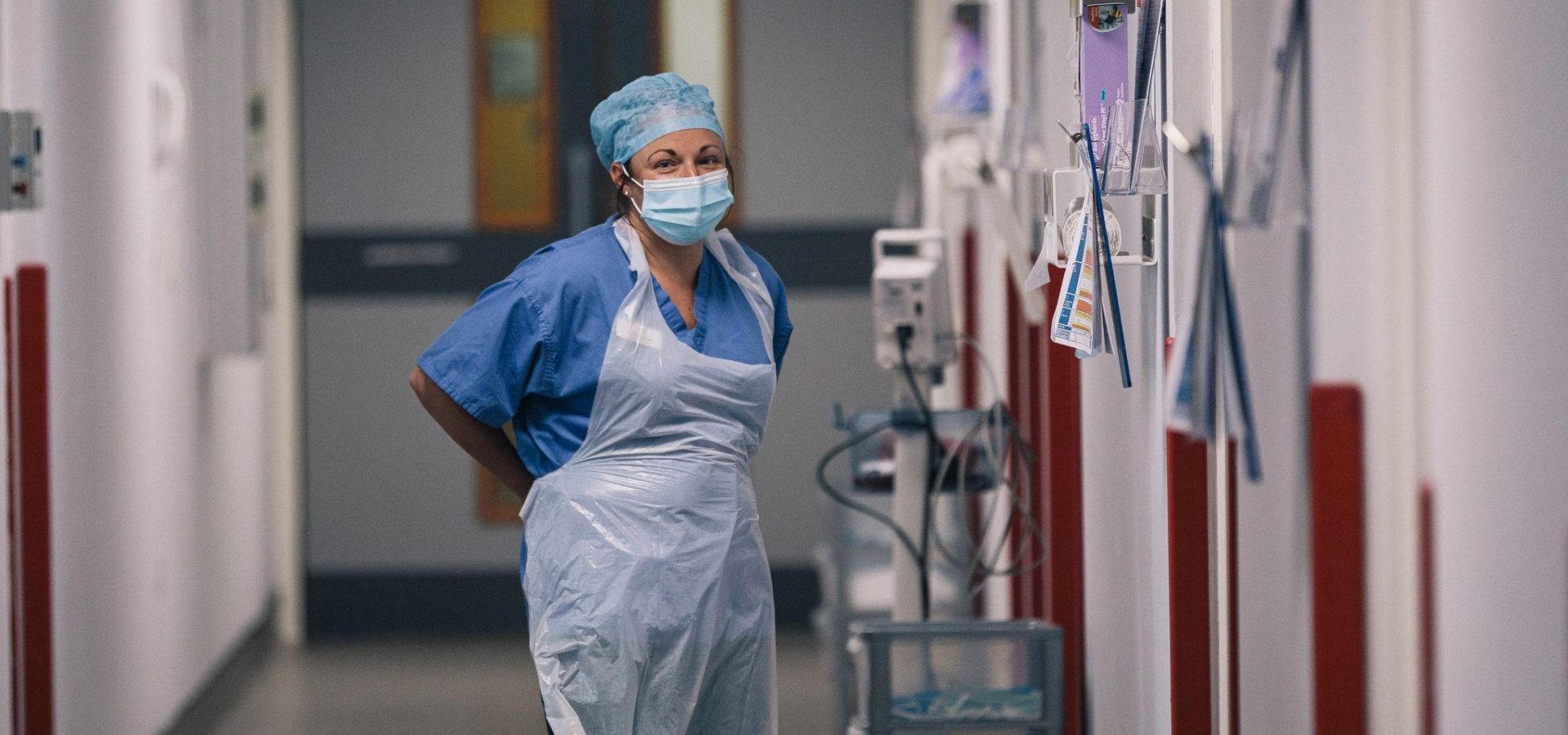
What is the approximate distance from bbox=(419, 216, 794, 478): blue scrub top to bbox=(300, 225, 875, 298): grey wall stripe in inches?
118

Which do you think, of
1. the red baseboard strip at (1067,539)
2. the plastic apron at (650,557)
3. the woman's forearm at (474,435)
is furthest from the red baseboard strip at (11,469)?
the red baseboard strip at (1067,539)

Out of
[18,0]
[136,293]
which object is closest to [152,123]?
[136,293]

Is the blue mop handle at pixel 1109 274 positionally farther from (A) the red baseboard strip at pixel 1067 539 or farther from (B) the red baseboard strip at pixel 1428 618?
(A) the red baseboard strip at pixel 1067 539

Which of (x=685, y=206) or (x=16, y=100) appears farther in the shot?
(x=16, y=100)

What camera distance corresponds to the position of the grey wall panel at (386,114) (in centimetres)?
504

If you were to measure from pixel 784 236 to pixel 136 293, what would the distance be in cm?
213

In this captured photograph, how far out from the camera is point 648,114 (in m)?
2.17

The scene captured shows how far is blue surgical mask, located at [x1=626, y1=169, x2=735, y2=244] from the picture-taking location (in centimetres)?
211

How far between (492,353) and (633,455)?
0.22m

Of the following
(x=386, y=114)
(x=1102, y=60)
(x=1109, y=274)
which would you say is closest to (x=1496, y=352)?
(x=1109, y=274)

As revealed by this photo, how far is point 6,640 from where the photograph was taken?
2.71 metres

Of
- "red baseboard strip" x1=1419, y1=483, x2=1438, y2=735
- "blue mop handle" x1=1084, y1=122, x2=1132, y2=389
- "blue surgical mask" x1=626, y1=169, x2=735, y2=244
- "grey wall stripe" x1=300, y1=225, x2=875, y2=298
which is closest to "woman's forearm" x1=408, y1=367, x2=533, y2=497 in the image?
"blue surgical mask" x1=626, y1=169, x2=735, y2=244

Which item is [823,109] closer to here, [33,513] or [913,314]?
[913,314]

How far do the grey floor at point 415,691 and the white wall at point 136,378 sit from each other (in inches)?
7.6
